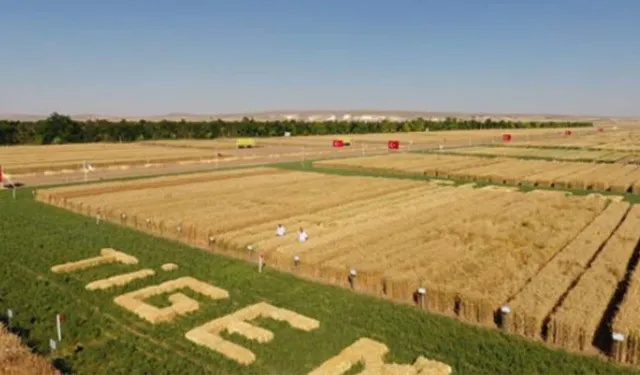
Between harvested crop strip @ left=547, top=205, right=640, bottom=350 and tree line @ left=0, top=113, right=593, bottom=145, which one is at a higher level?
tree line @ left=0, top=113, right=593, bottom=145

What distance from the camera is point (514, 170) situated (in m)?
52.2

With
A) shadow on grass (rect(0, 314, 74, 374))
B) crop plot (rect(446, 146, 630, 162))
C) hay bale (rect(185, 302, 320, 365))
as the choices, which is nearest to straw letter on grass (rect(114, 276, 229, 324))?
hay bale (rect(185, 302, 320, 365))

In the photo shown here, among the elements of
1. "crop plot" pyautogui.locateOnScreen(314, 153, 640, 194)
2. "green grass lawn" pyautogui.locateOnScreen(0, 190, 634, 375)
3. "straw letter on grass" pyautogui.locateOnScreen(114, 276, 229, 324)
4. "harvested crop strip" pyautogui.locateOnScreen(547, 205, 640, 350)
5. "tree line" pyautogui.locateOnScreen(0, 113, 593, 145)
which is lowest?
"green grass lawn" pyautogui.locateOnScreen(0, 190, 634, 375)

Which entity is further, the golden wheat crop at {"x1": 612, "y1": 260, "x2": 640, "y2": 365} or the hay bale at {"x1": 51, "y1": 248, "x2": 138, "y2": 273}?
the hay bale at {"x1": 51, "y1": 248, "x2": 138, "y2": 273}

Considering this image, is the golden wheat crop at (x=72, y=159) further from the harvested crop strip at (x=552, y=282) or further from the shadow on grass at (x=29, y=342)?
the harvested crop strip at (x=552, y=282)

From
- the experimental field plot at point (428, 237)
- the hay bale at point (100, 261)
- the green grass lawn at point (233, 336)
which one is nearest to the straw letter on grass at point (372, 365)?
the green grass lawn at point (233, 336)

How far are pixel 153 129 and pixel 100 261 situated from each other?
95792 millimetres

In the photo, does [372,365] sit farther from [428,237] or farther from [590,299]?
[428,237]

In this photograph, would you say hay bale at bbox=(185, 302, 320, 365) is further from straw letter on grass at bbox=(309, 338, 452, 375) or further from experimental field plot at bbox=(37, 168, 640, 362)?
experimental field plot at bbox=(37, 168, 640, 362)

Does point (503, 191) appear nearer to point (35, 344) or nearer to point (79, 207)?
point (79, 207)

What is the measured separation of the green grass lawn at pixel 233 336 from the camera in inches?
499

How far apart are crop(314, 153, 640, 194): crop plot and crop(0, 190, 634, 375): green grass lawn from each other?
1330 inches

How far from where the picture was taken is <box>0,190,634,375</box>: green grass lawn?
12.7 m

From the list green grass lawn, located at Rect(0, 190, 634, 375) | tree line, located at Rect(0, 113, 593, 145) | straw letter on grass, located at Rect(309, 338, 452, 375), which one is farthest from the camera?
tree line, located at Rect(0, 113, 593, 145)
